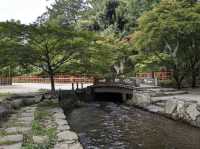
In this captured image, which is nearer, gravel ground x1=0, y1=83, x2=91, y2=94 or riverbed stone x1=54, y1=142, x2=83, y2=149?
riverbed stone x1=54, y1=142, x2=83, y2=149

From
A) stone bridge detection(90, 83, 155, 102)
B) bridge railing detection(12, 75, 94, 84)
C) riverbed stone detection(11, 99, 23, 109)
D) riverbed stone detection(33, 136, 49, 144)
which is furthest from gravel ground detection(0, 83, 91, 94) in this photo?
riverbed stone detection(33, 136, 49, 144)

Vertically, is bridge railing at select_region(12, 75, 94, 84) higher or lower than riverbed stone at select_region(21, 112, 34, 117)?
higher

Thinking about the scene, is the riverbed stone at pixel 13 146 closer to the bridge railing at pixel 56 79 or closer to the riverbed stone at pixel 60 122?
the riverbed stone at pixel 60 122

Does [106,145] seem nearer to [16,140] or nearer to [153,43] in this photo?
[16,140]

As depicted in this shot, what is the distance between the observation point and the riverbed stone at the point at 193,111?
13508 mm

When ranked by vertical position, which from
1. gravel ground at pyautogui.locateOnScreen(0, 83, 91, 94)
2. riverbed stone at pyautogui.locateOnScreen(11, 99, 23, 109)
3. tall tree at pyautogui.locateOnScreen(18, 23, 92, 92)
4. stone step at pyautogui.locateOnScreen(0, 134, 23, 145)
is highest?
tall tree at pyautogui.locateOnScreen(18, 23, 92, 92)

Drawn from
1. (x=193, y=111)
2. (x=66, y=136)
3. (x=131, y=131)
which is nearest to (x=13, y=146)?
(x=66, y=136)

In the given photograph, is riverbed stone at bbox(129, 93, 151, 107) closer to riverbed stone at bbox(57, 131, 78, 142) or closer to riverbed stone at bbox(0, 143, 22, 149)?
riverbed stone at bbox(57, 131, 78, 142)

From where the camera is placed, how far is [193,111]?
13.8m

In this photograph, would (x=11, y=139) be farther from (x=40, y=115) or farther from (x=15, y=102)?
(x=15, y=102)

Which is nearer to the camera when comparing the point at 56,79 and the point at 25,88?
the point at 25,88

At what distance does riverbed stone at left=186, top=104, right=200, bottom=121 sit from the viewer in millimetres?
13508

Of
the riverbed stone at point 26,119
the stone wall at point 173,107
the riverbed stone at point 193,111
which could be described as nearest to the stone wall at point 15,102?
the riverbed stone at point 26,119

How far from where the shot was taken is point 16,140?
899 cm
